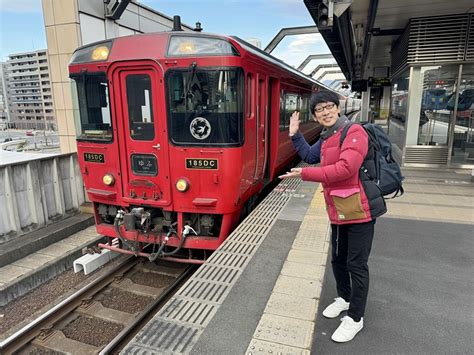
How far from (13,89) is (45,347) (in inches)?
294

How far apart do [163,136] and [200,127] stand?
0.50 metres

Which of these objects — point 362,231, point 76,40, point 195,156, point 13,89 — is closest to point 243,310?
point 362,231

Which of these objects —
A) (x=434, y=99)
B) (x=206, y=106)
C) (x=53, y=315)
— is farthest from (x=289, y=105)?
(x=53, y=315)

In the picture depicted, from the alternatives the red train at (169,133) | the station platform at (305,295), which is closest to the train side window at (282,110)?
the red train at (169,133)

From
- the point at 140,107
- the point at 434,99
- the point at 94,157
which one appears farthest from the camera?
the point at 434,99

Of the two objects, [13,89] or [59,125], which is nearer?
[59,125]

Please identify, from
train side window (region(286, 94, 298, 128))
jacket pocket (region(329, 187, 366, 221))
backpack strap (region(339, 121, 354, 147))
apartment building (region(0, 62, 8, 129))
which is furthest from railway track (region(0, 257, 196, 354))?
apartment building (region(0, 62, 8, 129))

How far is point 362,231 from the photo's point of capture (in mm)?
2510

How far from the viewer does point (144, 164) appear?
4504mm

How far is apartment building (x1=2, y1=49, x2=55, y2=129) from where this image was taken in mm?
7797

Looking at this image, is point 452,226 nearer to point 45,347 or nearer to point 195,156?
point 195,156

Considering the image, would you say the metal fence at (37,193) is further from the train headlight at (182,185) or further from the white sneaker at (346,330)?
the white sneaker at (346,330)

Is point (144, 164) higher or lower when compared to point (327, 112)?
lower

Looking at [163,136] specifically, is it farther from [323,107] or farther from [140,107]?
[323,107]
